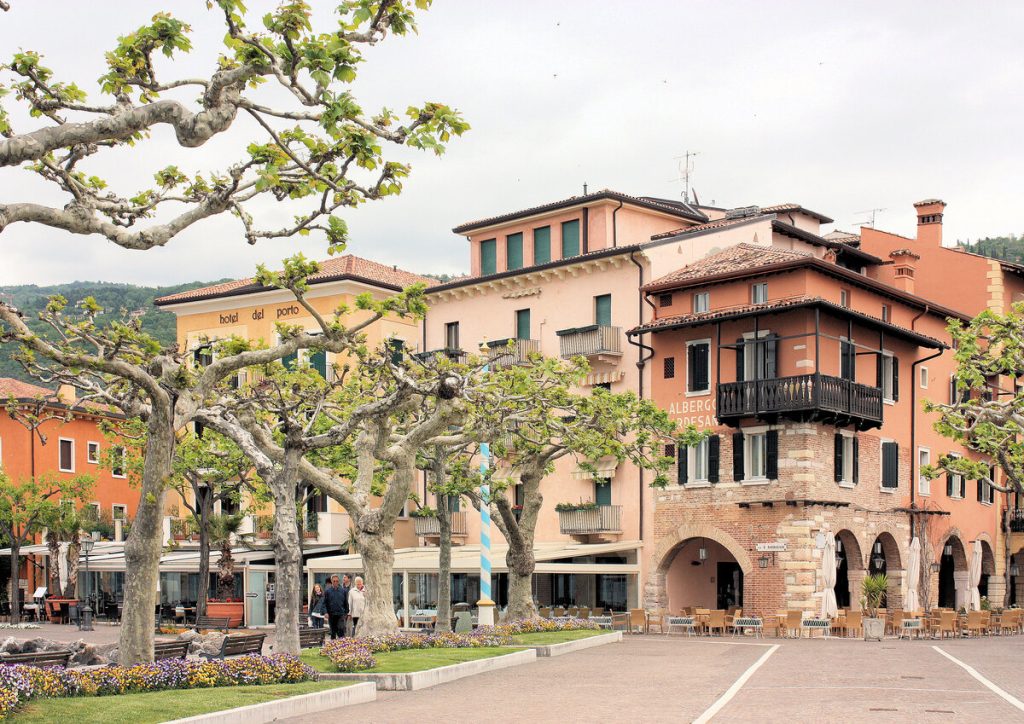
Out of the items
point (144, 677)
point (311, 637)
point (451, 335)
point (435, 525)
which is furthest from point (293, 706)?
point (451, 335)

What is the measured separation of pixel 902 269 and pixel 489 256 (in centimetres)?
1629

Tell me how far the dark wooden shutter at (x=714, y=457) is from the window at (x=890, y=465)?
21.6ft

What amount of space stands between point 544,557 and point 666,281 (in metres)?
10.4

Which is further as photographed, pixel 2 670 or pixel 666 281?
pixel 666 281

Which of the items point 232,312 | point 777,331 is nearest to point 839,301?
point 777,331

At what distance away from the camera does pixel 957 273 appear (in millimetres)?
56062

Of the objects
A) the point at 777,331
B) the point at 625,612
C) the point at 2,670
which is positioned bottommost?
the point at 625,612

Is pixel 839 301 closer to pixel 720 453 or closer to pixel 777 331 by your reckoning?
pixel 777 331

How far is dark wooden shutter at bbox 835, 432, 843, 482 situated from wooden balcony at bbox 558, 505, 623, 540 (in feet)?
25.1

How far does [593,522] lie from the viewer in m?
47.9

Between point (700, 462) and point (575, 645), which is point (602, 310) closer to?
point (700, 462)

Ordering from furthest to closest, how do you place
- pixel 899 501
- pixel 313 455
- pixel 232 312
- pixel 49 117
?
pixel 232 312 → pixel 899 501 → pixel 313 455 → pixel 49 117

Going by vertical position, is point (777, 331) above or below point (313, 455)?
above

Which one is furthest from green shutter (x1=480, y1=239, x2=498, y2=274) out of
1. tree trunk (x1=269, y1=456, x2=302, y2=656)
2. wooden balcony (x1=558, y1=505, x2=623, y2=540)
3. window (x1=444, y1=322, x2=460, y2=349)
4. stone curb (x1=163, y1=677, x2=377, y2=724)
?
stone curb (x1=163, y1=677, x2=377, y2=724)
